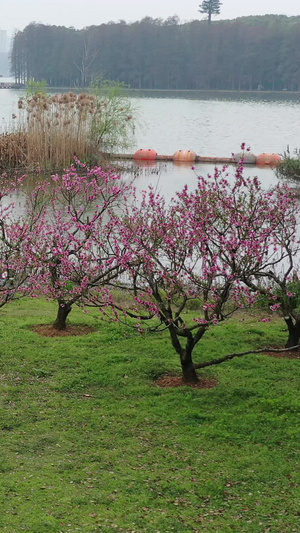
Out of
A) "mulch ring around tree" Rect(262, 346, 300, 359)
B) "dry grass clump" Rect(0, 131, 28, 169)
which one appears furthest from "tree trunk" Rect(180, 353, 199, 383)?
"dry grass clump" Rect(0, 131, 28, 169)

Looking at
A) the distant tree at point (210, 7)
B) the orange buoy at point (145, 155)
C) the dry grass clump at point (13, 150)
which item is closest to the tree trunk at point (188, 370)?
the dry grass clump at point (13, 150)

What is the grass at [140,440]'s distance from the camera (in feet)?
15.7

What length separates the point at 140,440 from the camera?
19.5 ft

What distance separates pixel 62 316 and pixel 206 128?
4229cm

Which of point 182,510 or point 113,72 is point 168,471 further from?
point 113,72

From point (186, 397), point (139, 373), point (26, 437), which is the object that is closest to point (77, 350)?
point (139, 373)

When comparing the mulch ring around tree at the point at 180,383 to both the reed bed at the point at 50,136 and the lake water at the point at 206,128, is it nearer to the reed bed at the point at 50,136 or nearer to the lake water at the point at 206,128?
the lake water at the point at 206,128

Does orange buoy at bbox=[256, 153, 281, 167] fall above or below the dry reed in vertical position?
below

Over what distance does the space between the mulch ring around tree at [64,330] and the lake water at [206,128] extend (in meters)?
9.99

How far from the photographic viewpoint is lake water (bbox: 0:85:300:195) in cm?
2672

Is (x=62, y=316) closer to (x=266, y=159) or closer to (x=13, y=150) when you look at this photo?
(x=13, y=150)

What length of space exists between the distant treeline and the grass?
81.3 meters

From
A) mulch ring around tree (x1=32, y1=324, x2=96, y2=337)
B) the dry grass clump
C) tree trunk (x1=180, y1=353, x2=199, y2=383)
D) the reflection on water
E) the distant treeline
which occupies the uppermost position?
the distant treeline

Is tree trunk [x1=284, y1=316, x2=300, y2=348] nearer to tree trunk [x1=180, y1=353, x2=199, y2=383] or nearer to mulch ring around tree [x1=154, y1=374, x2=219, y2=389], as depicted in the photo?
mulch ring around tree [x1=154, y1=374, x2=219, y2=389]
